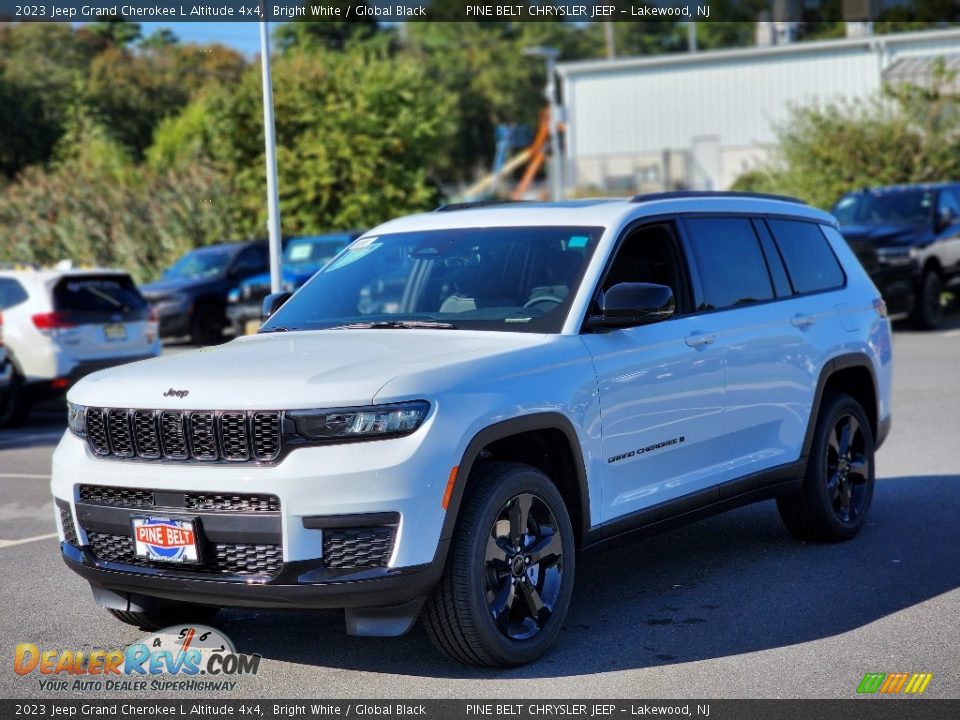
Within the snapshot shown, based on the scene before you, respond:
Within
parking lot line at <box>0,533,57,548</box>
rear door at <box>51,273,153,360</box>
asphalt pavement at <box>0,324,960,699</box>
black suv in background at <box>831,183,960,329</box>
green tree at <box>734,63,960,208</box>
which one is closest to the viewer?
asphalt pavement at <box>0,324,960,699</box>

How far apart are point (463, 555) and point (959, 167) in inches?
1063

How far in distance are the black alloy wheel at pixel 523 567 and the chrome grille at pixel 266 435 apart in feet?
2.90

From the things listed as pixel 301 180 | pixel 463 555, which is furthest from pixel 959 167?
pixel 463 555

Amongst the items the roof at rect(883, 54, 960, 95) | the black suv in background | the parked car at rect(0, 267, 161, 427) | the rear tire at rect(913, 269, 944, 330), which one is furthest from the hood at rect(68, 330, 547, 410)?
the roof at rect(883, 54, 960, 95)

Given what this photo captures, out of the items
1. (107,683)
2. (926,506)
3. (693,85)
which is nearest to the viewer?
(107,683)

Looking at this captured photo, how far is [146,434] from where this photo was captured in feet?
16.9

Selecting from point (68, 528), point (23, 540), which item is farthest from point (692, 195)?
point (23, 540)

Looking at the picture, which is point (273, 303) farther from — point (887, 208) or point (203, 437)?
point (887, 208)

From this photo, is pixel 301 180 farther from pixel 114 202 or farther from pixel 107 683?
pixel 107 683

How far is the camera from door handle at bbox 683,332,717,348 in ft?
20.7

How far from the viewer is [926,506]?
8.44m

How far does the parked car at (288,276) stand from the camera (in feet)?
70.9

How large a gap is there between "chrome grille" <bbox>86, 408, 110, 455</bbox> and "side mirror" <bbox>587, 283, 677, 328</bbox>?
2.03 m

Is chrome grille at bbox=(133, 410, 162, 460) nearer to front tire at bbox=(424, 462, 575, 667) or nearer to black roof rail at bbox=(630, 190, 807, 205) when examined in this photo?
front tire at bbox=(424, 462, 575, 667)
